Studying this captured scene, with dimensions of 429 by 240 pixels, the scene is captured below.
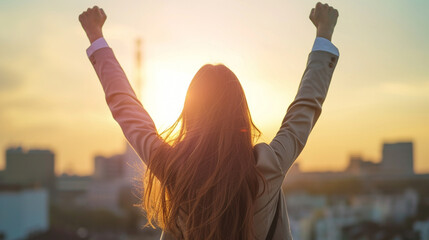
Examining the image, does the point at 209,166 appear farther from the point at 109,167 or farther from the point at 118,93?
the point at 109,167

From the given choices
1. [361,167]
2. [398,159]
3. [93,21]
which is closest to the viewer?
[93,21]

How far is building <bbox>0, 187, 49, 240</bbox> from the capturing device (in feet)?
72.7

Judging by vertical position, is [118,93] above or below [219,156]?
above

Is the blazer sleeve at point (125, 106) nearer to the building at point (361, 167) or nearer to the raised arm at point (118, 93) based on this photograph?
the raised arm at point (118, 93)

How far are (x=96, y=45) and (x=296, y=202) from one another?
31782 mm

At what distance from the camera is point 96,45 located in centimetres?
113

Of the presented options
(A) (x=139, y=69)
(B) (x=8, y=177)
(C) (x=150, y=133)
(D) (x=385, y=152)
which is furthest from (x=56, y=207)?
(C) (x=150, y=133)

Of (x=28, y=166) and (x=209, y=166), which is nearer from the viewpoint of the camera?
(x=209, y=166)

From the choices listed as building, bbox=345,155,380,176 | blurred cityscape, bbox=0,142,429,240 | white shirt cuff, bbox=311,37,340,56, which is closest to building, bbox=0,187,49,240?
blurred cityscape, bbox=0,142,429,240

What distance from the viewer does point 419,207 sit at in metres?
29.0

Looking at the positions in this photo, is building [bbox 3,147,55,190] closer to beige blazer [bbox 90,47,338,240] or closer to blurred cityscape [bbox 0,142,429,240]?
blurred cityscape [bbox 0,142,429,240]

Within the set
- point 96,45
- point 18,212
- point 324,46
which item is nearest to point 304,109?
point 324,46

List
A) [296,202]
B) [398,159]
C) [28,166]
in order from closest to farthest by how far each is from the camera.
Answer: [296,202] < [398,159] < [28,166]

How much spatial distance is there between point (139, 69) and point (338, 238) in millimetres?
11626
